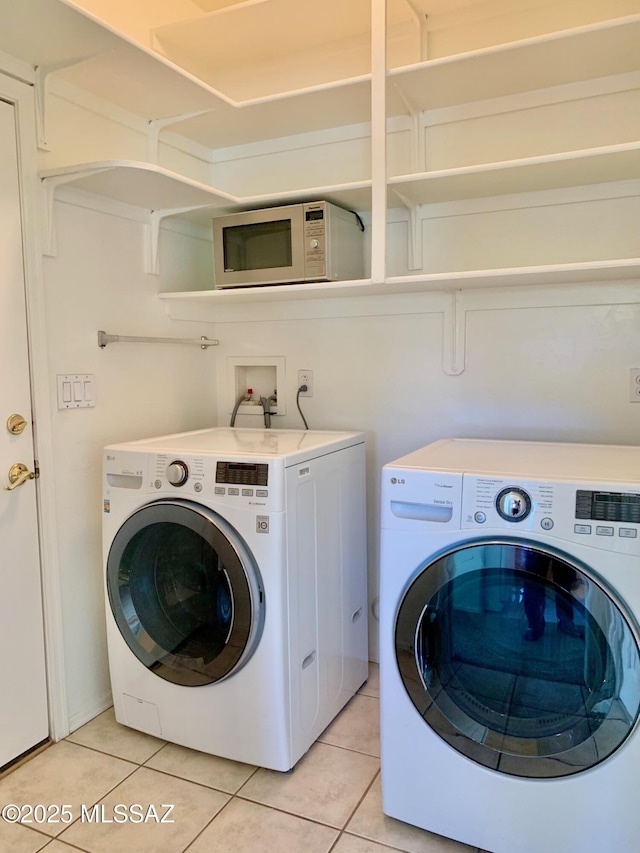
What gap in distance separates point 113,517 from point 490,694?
121 centimetres

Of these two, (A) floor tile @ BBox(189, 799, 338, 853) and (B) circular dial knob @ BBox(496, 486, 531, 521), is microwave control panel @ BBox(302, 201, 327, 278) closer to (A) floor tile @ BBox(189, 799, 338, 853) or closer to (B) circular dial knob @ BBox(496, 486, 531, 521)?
(B) circular dial knob @ BBox(496, 486, 531, 521)

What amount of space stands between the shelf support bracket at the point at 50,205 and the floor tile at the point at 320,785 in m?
1.73

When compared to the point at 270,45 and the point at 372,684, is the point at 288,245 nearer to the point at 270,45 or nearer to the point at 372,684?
the point at 270,45

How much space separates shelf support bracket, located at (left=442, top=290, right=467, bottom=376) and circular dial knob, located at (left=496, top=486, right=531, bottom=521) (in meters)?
0.93

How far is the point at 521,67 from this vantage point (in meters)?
1.86

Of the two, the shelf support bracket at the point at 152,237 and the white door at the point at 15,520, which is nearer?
the white door at the point at 15,520

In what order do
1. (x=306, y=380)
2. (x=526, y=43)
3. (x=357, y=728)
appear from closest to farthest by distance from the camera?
1. (x=526, y=43)
2. (x=357, y=728)
3. (x=306, y=380)

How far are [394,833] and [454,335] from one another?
5.17ft

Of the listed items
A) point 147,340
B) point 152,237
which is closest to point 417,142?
point 152,237

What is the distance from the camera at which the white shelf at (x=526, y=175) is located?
171cm

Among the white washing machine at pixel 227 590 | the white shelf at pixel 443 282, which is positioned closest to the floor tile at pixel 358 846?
the white washing machine at pixel 227 590

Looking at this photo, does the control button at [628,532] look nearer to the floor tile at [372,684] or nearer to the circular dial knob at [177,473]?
the circular dial knob at [177,473]

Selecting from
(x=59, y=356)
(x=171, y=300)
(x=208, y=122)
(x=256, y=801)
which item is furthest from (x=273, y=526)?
(x=208, y=122)

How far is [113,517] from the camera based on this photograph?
1.91m
